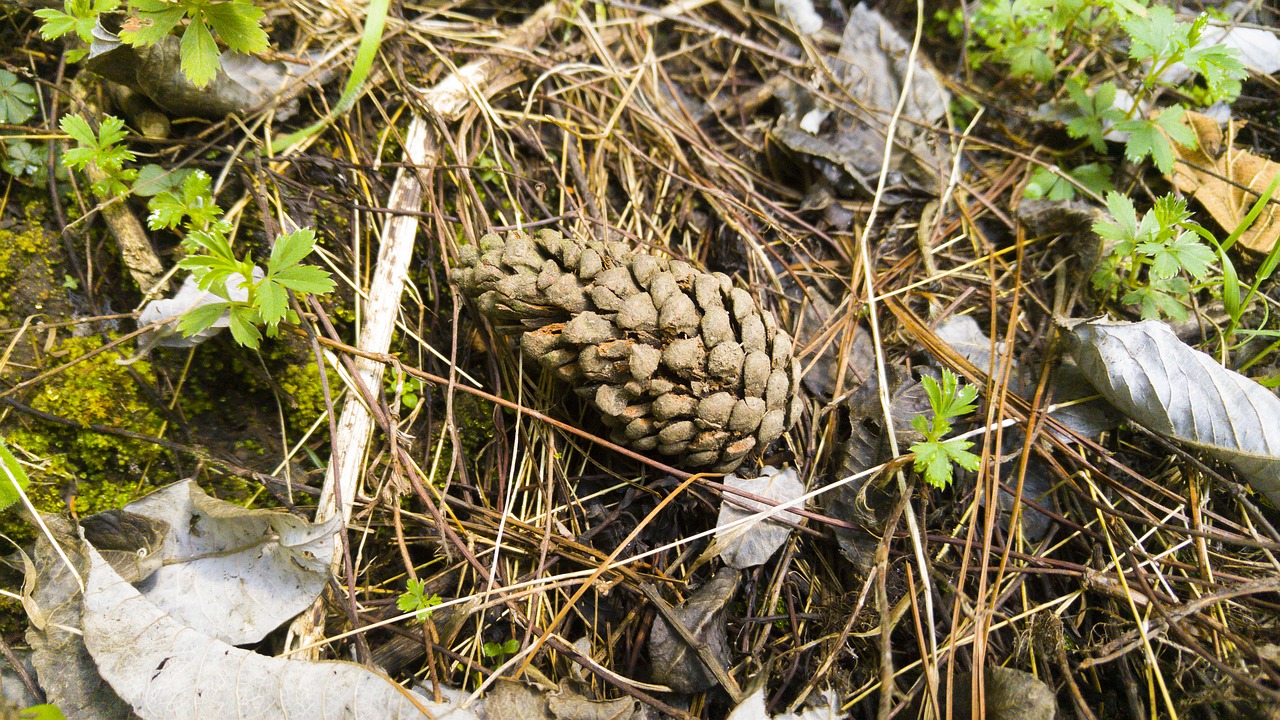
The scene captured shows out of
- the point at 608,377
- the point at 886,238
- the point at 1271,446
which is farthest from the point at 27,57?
the point at 1271,446

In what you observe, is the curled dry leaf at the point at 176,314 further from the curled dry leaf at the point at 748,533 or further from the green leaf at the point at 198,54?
the curled dry leaf at the point at 748,533

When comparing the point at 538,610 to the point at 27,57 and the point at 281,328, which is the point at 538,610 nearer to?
the point at 281,328

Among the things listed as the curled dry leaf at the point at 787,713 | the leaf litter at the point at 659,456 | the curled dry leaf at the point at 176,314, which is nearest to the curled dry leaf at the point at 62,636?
the leaf litter at the point at 659,456

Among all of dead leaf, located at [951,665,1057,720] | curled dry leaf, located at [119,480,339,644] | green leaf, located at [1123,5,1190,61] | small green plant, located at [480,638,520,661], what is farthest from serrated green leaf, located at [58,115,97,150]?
green leaf, located at [1123,5,1190,61]

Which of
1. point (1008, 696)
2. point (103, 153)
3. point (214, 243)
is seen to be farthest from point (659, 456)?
point (103, 153)

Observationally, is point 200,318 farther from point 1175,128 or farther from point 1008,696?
point 1175,128

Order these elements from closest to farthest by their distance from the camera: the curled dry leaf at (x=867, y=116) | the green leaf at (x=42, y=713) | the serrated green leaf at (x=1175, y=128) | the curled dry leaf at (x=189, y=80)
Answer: the green leaf at (x=42, y=713) → the curled dry leaf at (x=189, y=80) → the serrated green leaf at (x=1175, y=128) → the curled dry leaf at (x=867, y=116)
